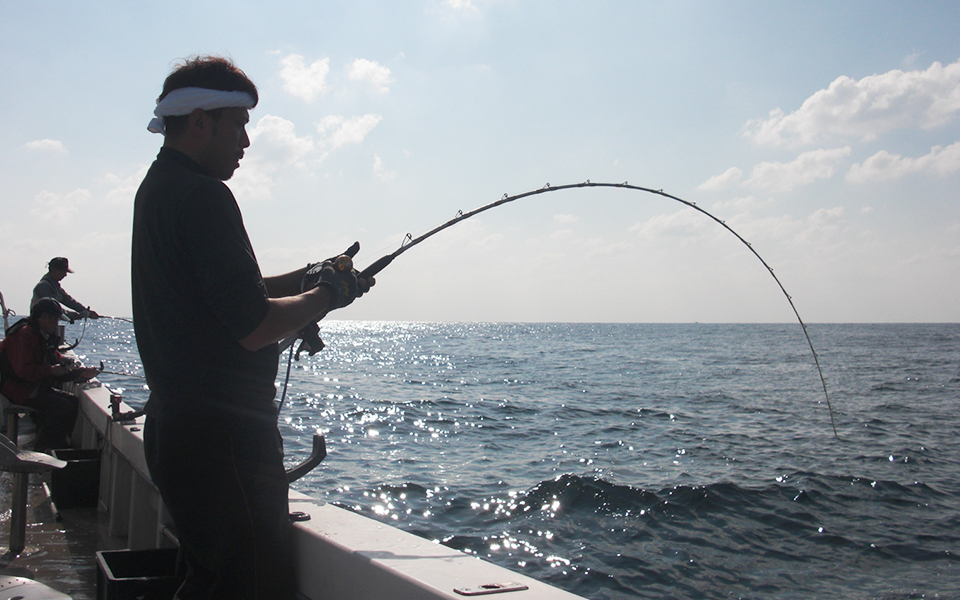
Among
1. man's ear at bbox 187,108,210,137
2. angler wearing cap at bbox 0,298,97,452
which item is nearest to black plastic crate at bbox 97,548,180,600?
man's ear at bbox 187,108,210,137

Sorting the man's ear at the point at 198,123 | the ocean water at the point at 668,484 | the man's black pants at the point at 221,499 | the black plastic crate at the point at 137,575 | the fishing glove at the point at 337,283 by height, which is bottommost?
the ocean water at the point at 668,484

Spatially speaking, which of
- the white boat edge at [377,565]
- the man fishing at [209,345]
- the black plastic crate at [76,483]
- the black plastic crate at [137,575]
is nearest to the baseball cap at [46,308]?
the black plastic crate at [76,483]

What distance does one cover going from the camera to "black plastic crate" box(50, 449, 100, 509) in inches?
166

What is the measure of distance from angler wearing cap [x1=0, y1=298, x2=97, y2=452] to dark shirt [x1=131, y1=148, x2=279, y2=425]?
504 centimetres

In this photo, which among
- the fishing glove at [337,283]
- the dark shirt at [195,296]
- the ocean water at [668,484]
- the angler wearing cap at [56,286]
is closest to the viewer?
the dark shirt at [195,296]

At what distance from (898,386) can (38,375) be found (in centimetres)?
2181

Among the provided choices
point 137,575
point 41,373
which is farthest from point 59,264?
point 137,575

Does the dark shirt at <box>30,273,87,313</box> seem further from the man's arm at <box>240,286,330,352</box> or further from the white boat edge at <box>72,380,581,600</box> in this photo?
the man's arm at <box>240,286,330,352</box>

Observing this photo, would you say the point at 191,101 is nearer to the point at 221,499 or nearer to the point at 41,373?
the point at 221,499

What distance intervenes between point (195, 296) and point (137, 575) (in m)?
1.26

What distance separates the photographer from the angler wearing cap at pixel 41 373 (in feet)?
18.8

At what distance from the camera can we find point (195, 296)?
1605mm

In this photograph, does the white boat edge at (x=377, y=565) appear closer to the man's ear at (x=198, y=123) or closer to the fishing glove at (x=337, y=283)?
the fishing glove at (x=337, y=283)

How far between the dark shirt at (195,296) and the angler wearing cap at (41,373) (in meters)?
5.04
